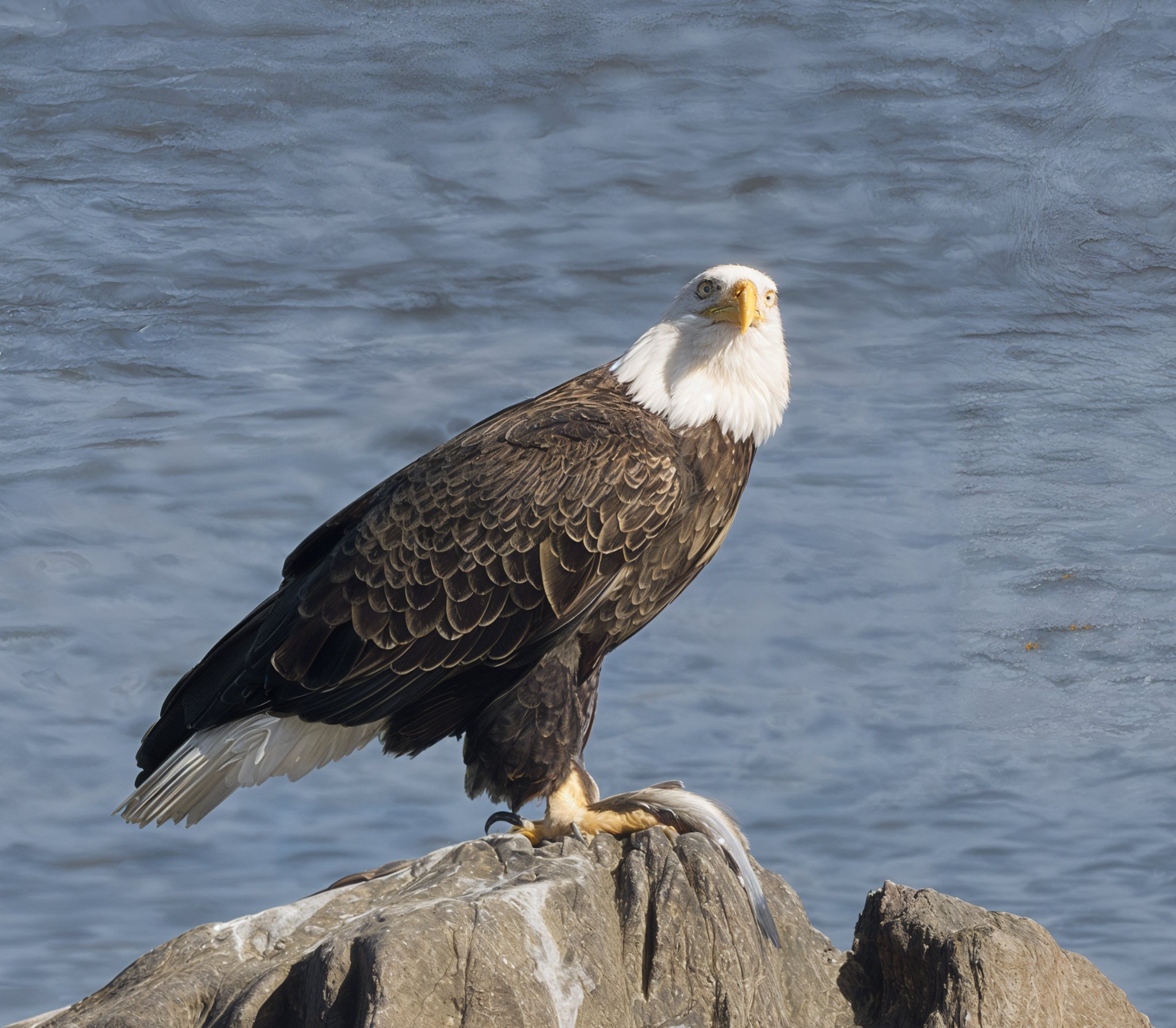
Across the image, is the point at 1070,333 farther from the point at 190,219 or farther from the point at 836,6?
the point at 190,219

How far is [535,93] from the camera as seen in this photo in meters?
19.6

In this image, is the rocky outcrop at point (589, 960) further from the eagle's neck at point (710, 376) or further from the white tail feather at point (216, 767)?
the eagle's neck at point (710, 376)

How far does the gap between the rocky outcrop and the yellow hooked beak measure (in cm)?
157

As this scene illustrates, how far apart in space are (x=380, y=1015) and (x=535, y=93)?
17002 millimetres

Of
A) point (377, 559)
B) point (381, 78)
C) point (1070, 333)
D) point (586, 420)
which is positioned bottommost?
point (1070, 333)

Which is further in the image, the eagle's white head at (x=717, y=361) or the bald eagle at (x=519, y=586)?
the eagle's white head at (x=717, y=361)

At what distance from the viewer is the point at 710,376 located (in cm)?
521

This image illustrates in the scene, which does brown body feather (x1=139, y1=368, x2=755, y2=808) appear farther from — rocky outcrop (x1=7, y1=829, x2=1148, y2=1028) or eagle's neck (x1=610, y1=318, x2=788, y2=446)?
rocky outcrop (x1=7, y1=829, x2=1148, y2=1028)

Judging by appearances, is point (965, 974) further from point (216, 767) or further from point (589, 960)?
point (216, 767)

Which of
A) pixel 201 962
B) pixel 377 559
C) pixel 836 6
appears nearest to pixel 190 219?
pixel 836 6

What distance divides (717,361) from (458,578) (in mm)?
1051

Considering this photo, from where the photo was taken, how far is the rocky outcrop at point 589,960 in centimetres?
386

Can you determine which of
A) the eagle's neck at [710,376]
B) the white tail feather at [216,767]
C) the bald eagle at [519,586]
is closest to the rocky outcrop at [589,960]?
the bald eagle at [519,586]

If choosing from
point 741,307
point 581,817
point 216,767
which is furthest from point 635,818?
point 741,307
